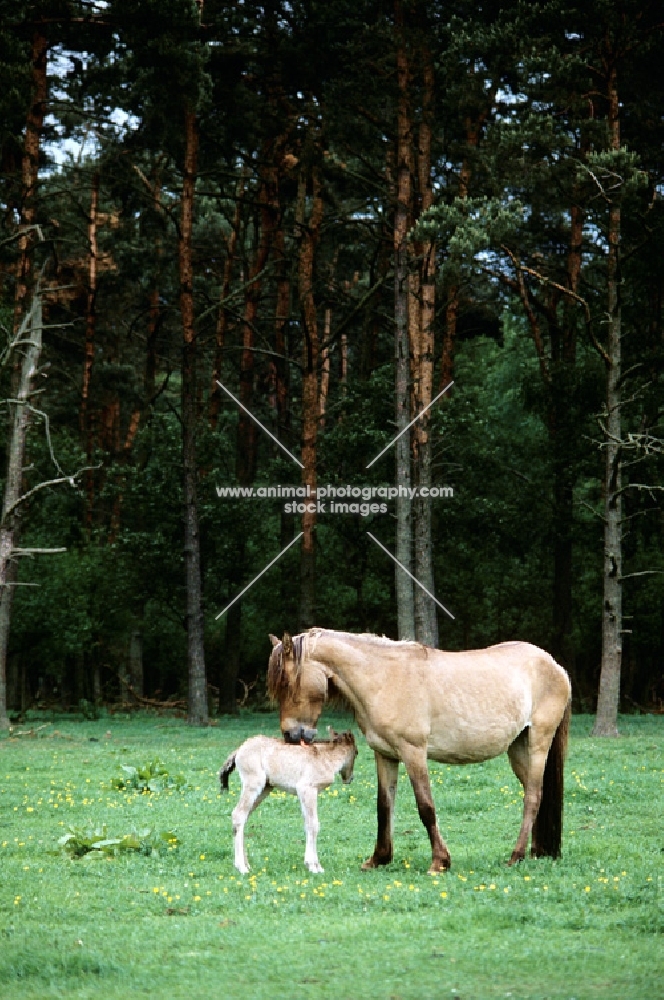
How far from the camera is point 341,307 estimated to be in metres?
39.2

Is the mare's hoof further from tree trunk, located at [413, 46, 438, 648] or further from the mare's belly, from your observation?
tree trunk, located at [413, 46, 438, 648]

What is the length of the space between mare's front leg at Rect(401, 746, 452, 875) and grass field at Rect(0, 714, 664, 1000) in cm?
19

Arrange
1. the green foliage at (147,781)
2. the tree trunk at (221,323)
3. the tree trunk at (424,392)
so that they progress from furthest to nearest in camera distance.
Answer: the tree trunk at (221,323) → the tree trunk at (424,392) → the green foliage at (147,781)

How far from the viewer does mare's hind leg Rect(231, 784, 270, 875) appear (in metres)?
11.0

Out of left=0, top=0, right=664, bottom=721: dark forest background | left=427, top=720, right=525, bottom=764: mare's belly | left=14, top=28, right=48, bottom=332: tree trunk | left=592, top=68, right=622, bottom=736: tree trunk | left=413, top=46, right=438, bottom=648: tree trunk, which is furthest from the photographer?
left=413, top=46, right=438, bottom=648: tree trunk

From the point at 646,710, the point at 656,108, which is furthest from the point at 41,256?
the point at 646,710

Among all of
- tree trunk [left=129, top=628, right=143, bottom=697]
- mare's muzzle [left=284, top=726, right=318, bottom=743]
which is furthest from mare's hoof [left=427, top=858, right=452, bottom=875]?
tree trunk [left=129, top=628, right=143, bottom=697]

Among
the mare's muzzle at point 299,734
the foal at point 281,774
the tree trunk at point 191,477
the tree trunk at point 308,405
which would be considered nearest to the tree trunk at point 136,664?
the tree trunk at point 191,477

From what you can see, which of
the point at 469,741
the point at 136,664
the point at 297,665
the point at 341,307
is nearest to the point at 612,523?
the point at 341,307

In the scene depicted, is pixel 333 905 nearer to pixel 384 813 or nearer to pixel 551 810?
pixel 384 813

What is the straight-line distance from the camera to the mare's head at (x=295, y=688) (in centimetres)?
1072

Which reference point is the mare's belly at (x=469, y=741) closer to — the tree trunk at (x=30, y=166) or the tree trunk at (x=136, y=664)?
the tree trunk at (x=30, y=166)

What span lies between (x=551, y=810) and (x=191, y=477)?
68.9 ft

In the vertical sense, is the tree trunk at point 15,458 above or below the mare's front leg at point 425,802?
above
